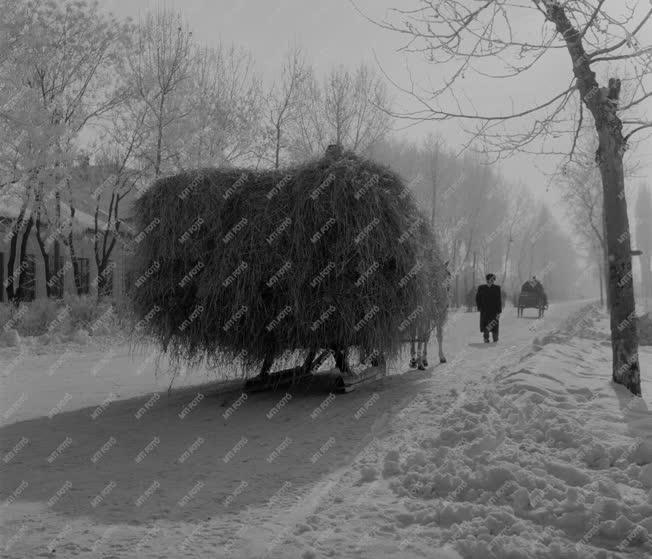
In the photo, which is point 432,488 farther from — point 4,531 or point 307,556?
point 4,531

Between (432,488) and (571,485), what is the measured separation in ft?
2.91

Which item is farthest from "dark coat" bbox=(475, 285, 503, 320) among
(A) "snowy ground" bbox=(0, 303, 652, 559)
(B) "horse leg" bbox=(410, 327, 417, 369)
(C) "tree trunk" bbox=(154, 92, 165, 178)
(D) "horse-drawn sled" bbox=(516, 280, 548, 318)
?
(C) "tree trunk" bbox=(154, 92, 165, 178)

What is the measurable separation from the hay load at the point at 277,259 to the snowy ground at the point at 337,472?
920 millimetres

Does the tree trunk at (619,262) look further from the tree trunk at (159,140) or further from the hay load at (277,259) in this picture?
the tree trunk at (159,140)

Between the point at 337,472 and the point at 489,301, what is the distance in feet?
38.6

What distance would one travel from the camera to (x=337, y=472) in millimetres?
4812

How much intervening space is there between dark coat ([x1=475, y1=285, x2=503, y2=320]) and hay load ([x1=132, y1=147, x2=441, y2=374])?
8529 mm

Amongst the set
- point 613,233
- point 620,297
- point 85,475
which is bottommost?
point 85,475

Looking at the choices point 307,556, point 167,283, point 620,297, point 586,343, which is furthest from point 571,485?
point 586,343

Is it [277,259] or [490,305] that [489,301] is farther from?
[277,259]

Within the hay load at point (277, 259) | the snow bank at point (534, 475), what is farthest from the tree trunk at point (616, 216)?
the hay load at point (277, 259)

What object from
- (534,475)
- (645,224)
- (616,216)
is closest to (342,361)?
(616,216)

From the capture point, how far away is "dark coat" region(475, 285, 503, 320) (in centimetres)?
1575

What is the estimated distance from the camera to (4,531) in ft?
12.1
